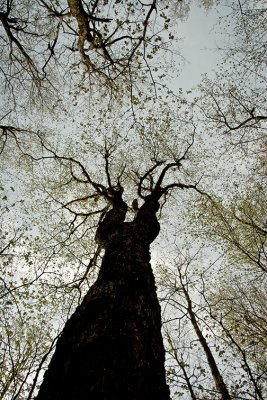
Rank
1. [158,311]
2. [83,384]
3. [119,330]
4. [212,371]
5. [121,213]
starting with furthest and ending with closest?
[212,371], [121,213], [158,311], [119,330], [83,384]

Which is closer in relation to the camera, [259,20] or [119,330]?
[119,330]

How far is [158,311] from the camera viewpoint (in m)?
3.36

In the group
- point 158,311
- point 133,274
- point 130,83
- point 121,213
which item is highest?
point 130,83

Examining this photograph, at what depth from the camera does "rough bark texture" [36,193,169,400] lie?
6.34 feet

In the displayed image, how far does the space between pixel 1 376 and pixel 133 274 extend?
338 inches

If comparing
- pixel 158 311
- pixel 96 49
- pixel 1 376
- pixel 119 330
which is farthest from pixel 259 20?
pixel 1 376

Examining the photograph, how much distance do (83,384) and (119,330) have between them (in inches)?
27.1

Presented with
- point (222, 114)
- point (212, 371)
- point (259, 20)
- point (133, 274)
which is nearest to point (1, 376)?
point (212, 371)

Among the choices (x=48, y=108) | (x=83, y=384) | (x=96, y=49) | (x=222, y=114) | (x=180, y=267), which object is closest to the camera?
(x=83, y=384)

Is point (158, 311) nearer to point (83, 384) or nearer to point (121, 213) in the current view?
A: point (83, 384)

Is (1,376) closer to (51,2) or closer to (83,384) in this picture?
(83,384)

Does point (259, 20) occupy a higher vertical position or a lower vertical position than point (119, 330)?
higher

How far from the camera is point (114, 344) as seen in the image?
2.37 metres

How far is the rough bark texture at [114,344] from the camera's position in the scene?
1933mm
